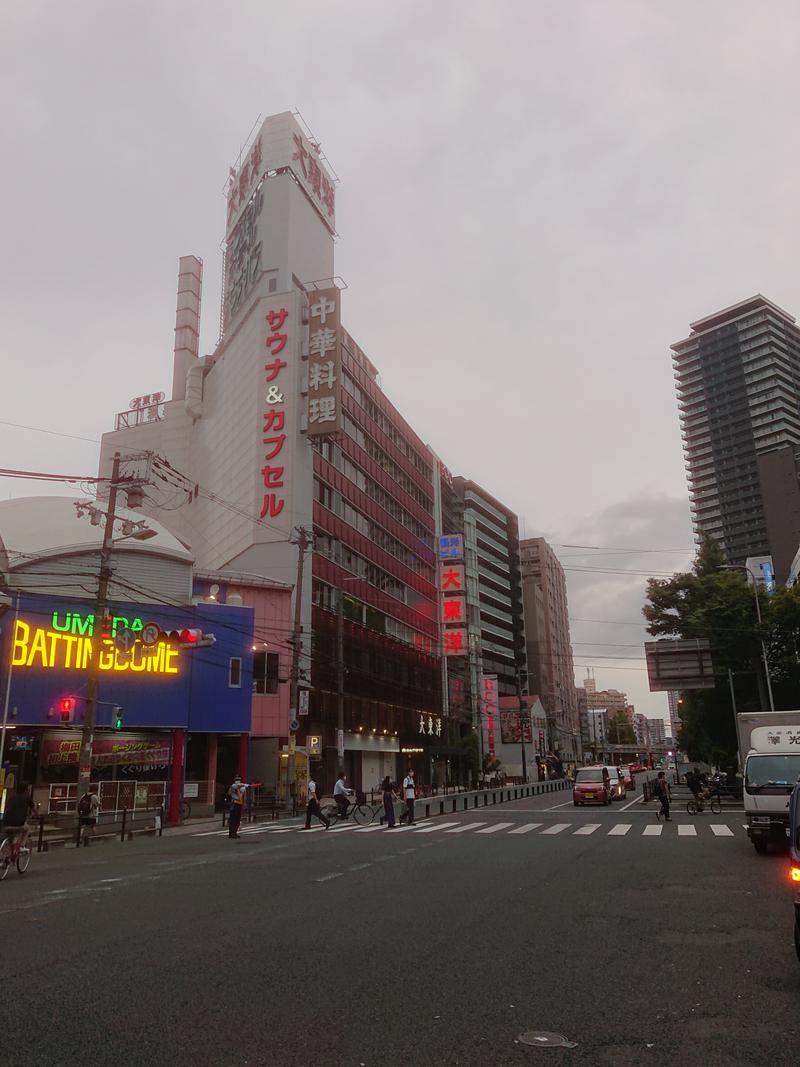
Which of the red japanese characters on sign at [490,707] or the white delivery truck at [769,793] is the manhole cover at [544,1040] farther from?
the red japanese characters on sign at [490,707]

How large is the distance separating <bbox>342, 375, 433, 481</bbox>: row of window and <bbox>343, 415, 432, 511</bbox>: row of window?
92.8 inches

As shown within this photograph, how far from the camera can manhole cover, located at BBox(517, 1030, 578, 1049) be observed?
5.72 metres

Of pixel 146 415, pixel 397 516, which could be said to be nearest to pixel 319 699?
pixel 397 516

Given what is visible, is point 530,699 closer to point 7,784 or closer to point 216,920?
point 7,784

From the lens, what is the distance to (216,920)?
10688mm

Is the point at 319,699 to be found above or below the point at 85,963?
above

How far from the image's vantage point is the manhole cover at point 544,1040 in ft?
18.8

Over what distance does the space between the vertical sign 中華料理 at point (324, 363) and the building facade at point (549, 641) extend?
89.3 meters

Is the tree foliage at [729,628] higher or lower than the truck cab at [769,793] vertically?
higher

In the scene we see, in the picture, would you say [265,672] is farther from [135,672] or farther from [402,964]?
[402,964]

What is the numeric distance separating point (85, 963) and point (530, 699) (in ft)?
367

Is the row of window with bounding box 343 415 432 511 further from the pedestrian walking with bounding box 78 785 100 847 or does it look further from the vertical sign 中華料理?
the pedestrian walking with bounding box 78 785 100 847

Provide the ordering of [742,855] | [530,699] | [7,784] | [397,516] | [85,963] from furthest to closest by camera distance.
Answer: [530,699]
[397,516]
[7,784]
[742,855]
[85,963]

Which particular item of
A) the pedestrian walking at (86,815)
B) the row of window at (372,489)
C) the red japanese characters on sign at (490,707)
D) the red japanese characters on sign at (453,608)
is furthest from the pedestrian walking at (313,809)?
the red japanese characters on sign at (490,707)
